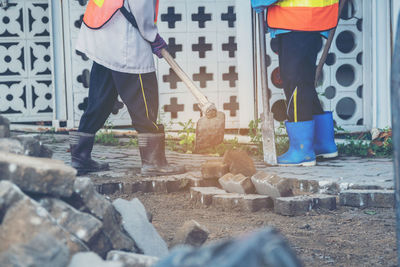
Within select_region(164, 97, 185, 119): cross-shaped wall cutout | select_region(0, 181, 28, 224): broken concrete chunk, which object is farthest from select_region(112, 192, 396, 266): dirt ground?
select_region(164, 97, 185, 119): cross-shaped wall cutout

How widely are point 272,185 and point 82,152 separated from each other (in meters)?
1.83

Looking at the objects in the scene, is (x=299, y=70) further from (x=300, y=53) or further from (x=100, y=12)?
(x=100, y=12)

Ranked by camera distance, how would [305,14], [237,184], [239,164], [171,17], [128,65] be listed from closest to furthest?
[237,184], [239,164], [128,65], [305,14], [171,17]

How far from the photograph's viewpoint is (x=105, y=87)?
4.67m

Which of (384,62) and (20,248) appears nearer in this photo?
(20,248)

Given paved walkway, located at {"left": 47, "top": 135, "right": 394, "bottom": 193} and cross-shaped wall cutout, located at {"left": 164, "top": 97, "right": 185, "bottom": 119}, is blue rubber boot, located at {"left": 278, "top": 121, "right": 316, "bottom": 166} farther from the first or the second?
cross-shaped wall cutout, located at {"left": 164, "top": 97, "right": 185, "bottom": 119}

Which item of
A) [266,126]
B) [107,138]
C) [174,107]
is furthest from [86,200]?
[174,107]

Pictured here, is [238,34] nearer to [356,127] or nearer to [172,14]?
[172,14]

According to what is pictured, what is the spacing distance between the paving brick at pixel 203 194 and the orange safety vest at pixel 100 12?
4.87 feet

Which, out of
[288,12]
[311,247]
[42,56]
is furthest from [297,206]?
[42,56]

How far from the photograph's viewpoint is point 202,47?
738 centimetres

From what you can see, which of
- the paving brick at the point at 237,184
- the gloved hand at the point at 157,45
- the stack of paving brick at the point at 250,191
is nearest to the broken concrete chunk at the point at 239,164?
the stack of paving brick at the point at 250,191

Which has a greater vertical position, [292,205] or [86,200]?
[86,200]

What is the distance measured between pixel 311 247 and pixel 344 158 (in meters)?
2.78
